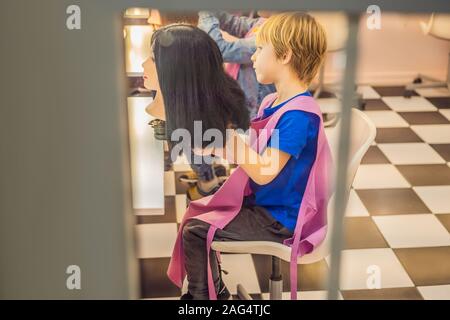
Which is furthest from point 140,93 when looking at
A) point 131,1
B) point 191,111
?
point 131,1

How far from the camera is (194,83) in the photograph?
134 centimetres

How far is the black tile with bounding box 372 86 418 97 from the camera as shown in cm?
384

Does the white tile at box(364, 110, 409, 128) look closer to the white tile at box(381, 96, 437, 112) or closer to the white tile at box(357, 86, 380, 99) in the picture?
the white tile at box(381, 96, 437, 112)

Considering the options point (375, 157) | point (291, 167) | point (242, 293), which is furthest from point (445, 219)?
point (291, 167)

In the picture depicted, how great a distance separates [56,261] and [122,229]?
11 cm

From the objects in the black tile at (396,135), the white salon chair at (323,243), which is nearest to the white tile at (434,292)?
the white salon chair at (323,243)

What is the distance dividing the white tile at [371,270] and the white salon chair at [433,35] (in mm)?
1686

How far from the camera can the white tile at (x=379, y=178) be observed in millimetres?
2777

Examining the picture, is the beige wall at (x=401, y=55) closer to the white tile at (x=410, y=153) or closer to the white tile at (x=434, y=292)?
the white tile at (x=410, y=153)

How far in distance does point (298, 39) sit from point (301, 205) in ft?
1.28

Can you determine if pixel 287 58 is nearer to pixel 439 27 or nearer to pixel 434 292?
pixel 434 292

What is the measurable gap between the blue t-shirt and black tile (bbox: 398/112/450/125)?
206cm

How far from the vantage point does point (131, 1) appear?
2.44 feet

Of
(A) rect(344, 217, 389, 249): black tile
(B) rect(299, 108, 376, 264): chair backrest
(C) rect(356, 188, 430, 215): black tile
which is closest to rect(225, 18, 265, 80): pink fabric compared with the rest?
(B) rect(299, 108, 376, 264): chair backrest
